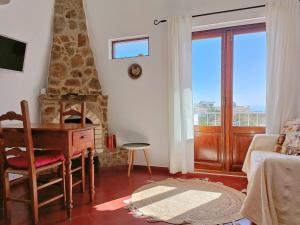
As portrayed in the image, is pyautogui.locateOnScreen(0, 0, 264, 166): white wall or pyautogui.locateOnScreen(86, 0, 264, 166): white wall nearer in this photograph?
pyautogui.locateOnScreen(0, 0, 264, 166): white wall

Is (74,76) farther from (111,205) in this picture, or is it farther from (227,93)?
(227,93)

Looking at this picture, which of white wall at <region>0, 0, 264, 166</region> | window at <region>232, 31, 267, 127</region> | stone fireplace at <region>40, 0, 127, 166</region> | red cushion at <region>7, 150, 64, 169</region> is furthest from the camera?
stone fireplace at <region>40, 0, 127, 166</region>

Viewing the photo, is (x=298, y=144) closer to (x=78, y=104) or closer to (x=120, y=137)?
(x=120, y=137)

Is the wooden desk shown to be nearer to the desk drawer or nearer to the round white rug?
the desk drawer

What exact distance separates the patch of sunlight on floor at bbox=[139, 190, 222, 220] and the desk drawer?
89 centimetres

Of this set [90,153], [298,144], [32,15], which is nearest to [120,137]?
[90,153]

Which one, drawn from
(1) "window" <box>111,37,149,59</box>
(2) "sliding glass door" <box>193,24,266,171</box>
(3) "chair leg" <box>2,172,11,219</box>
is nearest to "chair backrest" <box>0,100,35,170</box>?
(3) "chair leg" <box>2,172,11,219</box>

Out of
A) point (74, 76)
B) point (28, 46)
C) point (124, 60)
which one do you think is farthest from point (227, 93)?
point (28, 46)

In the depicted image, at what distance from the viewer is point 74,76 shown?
13.6 feet

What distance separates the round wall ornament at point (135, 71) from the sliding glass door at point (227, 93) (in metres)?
0.89

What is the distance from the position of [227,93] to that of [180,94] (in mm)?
720

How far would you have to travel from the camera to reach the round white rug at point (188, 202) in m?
2.40

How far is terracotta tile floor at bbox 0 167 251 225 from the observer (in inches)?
93.4

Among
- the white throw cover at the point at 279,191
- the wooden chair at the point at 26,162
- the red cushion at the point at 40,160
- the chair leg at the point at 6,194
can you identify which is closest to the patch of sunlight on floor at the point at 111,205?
the wooden chair at the point at 26,162
